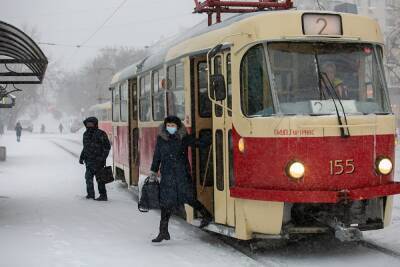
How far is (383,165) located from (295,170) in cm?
115

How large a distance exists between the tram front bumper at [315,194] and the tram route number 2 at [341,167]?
222 millimetres

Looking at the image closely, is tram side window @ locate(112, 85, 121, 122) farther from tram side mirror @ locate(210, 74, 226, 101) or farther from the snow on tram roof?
tram side mirror @ locate(210, 74, 226, 101)

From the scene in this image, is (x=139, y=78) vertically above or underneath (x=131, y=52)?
underneath

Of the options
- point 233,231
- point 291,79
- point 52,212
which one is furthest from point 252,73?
point 52,212

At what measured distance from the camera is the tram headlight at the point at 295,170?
7520 millimetres

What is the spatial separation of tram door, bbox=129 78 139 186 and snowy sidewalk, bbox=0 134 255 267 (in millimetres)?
548

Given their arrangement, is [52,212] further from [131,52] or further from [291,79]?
[131,52]

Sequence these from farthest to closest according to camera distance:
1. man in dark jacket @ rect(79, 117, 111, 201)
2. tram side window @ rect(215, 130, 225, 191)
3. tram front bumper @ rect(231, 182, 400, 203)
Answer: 1. man in dark jacket @ rect(79, 117, 111, 201)
2. tram side window @ rect(215, 130, 225, 191)
3. tram front bumper @ rect(231, 182, 400, 203)

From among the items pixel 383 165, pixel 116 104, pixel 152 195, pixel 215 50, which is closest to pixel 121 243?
pixel 152 195

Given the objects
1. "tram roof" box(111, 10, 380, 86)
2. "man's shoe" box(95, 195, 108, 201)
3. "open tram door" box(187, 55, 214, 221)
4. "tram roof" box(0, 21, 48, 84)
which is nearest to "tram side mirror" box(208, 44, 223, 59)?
"tram roof" box(111, 10, 380, 86)

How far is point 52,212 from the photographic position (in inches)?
463

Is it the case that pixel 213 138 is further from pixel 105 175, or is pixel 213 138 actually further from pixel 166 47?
pixel 105 175

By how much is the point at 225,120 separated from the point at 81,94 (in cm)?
10174

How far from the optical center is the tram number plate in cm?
782
